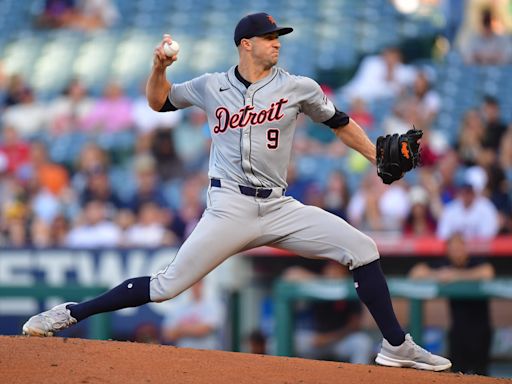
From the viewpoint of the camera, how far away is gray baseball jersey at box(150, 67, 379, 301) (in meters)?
4.78

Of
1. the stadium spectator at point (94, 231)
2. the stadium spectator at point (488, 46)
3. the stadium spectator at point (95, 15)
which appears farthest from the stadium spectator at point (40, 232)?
the stadium spectator at point (488, 46)

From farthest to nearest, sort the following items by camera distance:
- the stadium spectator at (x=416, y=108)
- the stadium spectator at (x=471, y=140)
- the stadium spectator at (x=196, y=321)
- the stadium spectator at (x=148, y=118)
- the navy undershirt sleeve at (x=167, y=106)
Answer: the stadium spectator at (x=148, y=118) → the stadium spectator at (x=416, y=108) → the stadium spectator at (x=471, y=140) → the stadium spectator at (x=196, y=321) → the navy undershirt sleeve at (x=167, y=106)

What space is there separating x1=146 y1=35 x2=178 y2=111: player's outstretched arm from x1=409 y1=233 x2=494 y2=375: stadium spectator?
10.6 feet

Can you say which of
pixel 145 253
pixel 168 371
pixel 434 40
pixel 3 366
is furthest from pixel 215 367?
pixel 434 40

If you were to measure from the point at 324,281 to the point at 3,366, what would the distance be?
12.2 ft

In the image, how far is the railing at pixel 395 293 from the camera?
24.4ft

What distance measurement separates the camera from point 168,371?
4.54m

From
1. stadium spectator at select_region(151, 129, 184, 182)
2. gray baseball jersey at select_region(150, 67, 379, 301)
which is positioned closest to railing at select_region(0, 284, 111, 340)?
stadium spectator at select_region(151, 129, 184, 182)

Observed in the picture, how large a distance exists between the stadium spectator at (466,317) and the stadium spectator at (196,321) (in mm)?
1723

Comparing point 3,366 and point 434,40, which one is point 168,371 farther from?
point 434,40

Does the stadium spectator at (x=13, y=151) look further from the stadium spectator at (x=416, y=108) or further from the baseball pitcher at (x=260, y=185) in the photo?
the baseball pitcher at (x=260, y=185)

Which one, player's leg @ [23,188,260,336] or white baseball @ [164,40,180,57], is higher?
white baseball @ [164,40,180,57]

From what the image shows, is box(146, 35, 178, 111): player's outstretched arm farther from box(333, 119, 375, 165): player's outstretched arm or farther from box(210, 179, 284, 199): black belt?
box(333, 119, 375, 165): player's outstretched arm

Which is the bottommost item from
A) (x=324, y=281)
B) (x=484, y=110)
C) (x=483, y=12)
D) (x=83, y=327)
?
(x=83, y=327)
